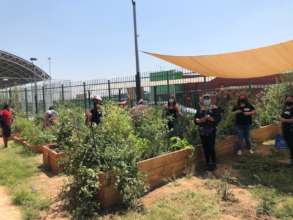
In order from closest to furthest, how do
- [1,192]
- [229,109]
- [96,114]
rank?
[1,192] < [96,114] < [229,109]

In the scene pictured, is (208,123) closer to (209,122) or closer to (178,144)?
(209,122)

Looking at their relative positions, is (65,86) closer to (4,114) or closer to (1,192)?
(4,114)

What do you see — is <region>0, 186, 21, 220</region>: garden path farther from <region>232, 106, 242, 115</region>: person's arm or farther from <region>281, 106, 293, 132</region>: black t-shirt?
<region>281, 106, 293, 132</region>: black t-shirt

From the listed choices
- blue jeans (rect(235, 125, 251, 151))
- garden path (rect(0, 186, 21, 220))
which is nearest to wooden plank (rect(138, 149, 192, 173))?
blue jeans (rect(235, 125, 251, 151))

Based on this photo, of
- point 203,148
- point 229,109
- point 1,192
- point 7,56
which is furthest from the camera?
point 7,56

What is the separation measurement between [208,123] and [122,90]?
7536 millimetres

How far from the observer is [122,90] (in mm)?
14391

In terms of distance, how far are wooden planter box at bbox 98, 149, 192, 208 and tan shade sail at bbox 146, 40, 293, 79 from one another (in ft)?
8.59

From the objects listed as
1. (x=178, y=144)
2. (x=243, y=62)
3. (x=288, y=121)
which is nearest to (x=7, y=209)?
(x=178, y=144)

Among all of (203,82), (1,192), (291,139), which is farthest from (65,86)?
(291,139)

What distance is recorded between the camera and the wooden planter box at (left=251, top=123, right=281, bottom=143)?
33.1 feet

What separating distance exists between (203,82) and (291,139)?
5.04 m

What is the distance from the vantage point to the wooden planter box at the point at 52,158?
784 centimetres

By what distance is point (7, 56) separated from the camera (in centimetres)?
3622
